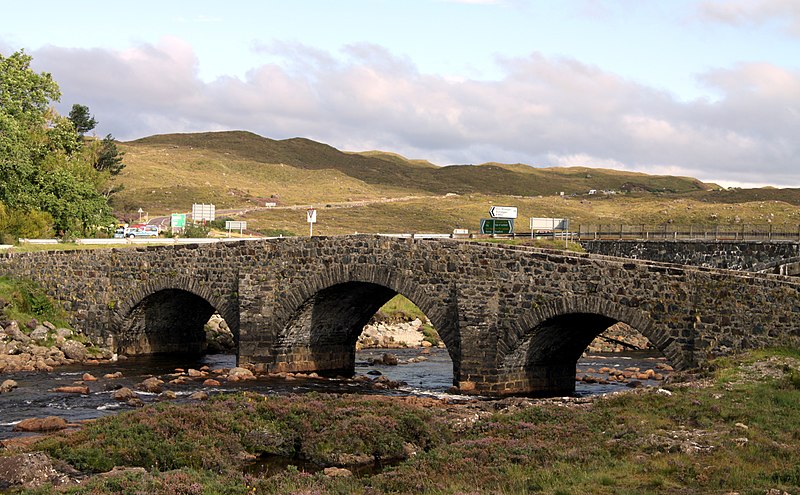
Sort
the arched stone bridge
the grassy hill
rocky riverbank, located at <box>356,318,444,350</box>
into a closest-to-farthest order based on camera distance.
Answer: the arched stone bridge → rocky riverbank, located at <box>356,318,444,350</box> → the grassy hill

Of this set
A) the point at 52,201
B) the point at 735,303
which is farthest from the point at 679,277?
the point at 52,201

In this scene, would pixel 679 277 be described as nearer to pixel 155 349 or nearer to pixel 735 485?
pixel 735 485

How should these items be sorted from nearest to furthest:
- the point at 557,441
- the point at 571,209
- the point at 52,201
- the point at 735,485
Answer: the point at 735,485
the point at 557,441
the point at 52,201
the point at 571,209

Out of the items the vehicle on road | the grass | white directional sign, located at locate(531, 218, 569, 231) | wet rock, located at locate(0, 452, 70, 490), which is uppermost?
white directional sign, located at locate(531, 218, 569, 231)

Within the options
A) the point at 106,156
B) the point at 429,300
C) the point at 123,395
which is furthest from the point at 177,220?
the point at 429,300

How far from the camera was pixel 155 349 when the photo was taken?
48406 millimetres

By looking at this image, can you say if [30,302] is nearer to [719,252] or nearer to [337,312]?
[337,312]

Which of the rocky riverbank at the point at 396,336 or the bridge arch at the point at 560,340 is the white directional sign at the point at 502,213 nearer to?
the rocky riverbank at the point at 396,336

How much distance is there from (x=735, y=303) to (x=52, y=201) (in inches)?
1777

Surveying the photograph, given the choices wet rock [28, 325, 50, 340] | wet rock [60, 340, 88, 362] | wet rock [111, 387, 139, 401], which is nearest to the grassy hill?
wet rock [28, 325, 50, 340]

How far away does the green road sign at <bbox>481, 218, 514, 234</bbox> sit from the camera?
68438mm

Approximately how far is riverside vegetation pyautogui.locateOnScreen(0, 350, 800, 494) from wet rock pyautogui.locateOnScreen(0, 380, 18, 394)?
36.6 ft

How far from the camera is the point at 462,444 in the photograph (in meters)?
22.2

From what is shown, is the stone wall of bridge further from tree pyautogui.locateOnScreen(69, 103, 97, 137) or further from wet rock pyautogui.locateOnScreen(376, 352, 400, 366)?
tree pyautogui.locateOnScreen(69, 103, 97, 137)
